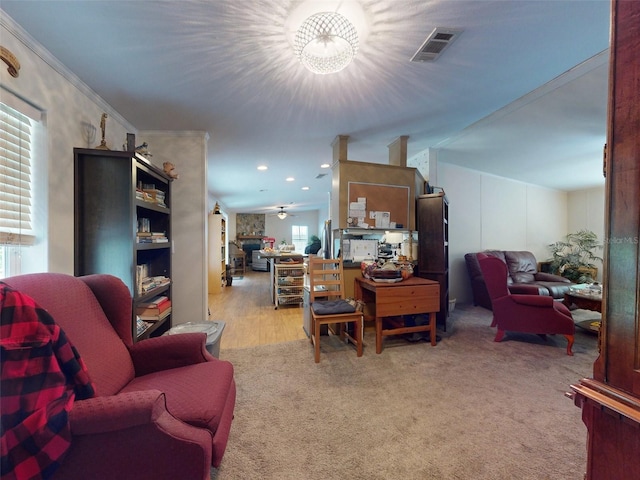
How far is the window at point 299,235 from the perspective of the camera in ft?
39.2

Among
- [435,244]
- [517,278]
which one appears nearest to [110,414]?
[435,244]

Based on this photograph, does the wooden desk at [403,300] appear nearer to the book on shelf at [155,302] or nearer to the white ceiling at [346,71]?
the white ceiling at [346,71]

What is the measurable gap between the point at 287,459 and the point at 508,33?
2836 millimetres

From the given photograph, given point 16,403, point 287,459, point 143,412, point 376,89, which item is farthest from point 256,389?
point 376,89

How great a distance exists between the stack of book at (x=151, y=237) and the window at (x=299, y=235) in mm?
9368

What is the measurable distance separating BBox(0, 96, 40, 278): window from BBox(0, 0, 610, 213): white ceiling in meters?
0.54

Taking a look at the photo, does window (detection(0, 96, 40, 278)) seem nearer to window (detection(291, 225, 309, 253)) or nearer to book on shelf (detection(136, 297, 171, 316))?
book on shelf (detection(136, 297, 171, 316))

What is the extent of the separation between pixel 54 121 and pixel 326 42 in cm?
188

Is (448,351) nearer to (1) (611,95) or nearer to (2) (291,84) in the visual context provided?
(1) (611,95)

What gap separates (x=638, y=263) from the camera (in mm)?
566

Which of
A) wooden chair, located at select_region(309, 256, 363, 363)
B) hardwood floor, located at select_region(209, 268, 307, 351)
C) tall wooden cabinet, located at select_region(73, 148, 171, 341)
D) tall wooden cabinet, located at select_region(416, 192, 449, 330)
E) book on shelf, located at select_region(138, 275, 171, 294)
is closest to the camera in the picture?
tall wooden cabinet, located at select_region(73, 148, 171, 341)

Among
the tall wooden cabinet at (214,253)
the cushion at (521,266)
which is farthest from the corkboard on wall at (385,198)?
the tall wooden cabinet at (214,253)

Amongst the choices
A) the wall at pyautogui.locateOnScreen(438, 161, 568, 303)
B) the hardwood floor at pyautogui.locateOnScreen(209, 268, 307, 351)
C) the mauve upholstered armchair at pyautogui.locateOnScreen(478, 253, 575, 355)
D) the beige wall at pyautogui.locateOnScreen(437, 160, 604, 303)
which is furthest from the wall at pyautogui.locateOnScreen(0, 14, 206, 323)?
the wall at pyautogui.locateOnScreen(438, 161, 568, 303)

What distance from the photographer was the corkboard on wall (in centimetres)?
323
